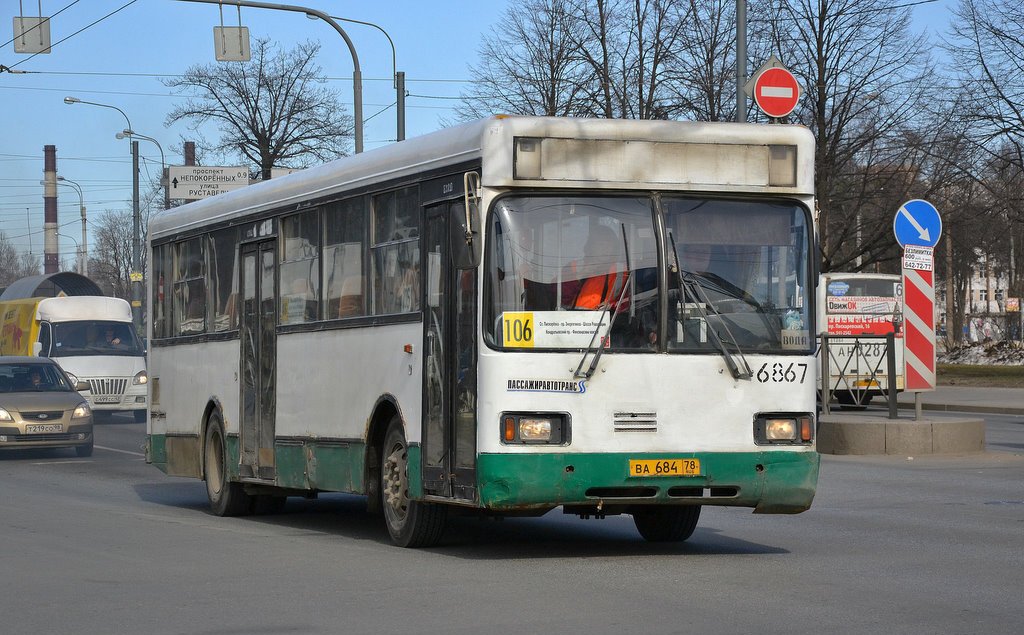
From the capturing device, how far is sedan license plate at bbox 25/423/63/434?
83.8 feet

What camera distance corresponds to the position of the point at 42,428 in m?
25.7

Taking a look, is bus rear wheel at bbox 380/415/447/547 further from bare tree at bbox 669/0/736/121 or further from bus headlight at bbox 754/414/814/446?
bare tree at bbox 669/0/736/121

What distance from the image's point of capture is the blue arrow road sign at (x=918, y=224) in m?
19.9

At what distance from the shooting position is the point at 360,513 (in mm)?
15273

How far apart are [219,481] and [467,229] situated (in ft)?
20.0

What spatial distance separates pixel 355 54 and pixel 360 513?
15.4 meters

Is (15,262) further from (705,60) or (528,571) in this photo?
(528,571)

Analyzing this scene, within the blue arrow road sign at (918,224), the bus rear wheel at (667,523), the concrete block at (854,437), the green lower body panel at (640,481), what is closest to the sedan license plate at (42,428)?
the concrete block at (854,437)

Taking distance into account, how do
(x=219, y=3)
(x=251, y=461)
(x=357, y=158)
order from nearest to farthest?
1. (x=357, y=158)
2. (x=251, y=461)
3. (x=219, y=3)

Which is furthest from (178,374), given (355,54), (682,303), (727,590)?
(355,54)

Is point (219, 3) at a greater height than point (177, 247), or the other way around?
point (219, 3)

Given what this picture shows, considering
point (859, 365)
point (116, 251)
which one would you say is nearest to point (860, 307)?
point (859, 365)

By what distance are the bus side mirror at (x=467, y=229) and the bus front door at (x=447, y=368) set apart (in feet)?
0.32

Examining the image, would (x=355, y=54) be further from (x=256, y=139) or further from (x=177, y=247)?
(x=256, y=139)
